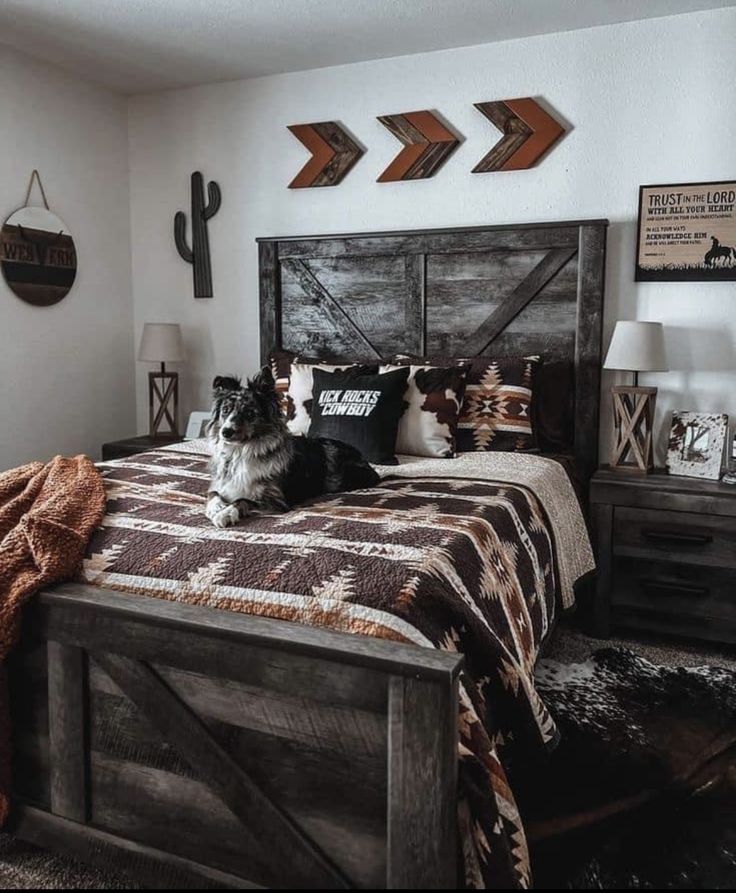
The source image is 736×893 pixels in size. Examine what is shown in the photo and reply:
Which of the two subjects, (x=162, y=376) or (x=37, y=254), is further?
(x=162, y=376)

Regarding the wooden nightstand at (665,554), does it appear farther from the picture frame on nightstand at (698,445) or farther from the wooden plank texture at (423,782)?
the wooden plank texture at (423,782)

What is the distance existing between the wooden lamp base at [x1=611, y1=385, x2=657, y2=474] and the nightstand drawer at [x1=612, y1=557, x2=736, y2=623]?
1.30 ft

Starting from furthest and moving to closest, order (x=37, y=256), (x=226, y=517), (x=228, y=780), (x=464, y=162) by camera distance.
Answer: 1. (x=37, y=256)
2. (x=464, y=162)
3. (x=226, y=517)
4. (x=228, y=780)

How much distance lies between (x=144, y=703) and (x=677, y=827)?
128cm

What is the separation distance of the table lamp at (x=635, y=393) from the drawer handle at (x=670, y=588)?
44cm

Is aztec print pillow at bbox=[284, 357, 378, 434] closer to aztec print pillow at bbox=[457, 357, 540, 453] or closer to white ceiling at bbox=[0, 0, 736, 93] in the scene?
aztec print pillow at bbox=[457, 357, 540, 453]

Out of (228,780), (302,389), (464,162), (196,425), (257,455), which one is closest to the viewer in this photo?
(228,780)

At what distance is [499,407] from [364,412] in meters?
0.60

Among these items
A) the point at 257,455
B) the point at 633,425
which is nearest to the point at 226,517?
the point at 257,455

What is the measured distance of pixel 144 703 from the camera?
1.54 m

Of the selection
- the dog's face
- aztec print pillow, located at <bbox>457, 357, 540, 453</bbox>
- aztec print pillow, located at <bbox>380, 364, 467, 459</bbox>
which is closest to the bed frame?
the dog's face

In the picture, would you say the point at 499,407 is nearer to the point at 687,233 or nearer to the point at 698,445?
the point at 698,445

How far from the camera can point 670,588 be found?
2.86 metres

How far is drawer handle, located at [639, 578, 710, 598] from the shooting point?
2818 mm
